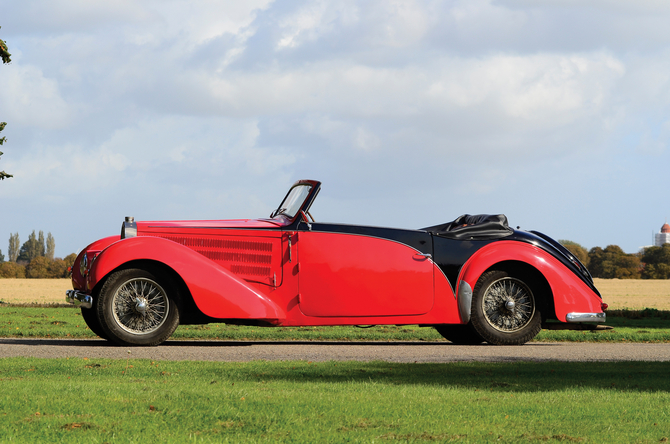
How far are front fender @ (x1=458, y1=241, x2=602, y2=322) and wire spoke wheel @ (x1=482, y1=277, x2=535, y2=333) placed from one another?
0.31 m

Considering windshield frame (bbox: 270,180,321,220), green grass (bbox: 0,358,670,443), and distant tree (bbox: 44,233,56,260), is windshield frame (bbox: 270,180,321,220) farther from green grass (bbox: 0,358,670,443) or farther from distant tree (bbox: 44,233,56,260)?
distant tree (bbox: 44,233,56,260)

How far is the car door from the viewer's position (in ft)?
32.6

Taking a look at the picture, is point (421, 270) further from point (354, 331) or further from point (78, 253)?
point (78, 253)

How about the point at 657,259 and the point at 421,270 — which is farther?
the point at 657,259

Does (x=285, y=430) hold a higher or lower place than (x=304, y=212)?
lower

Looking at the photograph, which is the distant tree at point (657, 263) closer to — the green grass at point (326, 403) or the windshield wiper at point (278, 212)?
the windshield wiper at point (278, 212)

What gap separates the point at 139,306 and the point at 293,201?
260cm

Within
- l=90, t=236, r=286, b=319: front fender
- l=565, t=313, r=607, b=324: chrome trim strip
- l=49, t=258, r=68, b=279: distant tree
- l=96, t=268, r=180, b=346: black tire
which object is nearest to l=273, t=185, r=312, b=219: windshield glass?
l=90, t=236, r=286, b=319: front fender

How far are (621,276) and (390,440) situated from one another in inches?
3243

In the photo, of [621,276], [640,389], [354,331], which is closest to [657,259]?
[621,276]

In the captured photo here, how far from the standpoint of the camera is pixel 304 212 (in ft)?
33.7

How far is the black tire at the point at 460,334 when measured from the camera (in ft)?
34.9

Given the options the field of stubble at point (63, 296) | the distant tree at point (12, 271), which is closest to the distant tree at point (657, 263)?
the field of stubble at point (63, 296)

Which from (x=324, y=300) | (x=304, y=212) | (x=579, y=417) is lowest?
(x=579, y=417)
